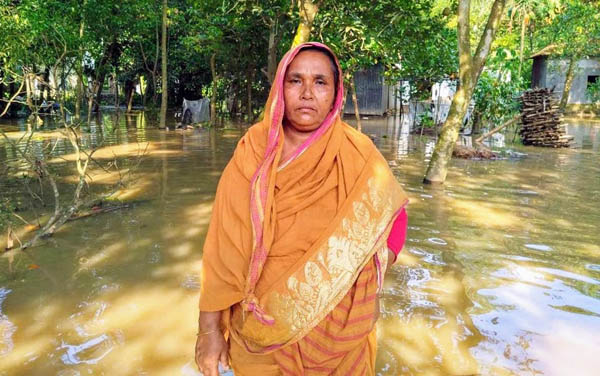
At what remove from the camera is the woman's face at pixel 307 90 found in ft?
5.49

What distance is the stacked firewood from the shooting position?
13.4 metres

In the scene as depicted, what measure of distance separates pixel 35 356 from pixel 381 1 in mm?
7015

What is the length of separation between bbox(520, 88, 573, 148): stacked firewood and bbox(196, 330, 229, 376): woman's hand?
43.4ft

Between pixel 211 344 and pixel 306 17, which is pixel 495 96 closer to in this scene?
pixel 306 17

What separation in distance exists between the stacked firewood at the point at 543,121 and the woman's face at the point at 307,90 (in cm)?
1295

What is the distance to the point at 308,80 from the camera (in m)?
1.68

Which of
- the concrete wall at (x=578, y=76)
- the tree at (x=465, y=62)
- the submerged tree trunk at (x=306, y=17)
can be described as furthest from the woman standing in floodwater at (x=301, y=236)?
the concrete wall at (x=578, y=76)

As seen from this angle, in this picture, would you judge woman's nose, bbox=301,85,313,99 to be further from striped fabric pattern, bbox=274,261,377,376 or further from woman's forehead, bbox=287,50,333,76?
striped fabric pattern, bbox=274,261,377,376

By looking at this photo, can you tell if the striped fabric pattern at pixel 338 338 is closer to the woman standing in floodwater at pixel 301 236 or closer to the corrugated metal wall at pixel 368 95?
the woman standing in floodwater at pixel 301 236

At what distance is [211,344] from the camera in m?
1.75

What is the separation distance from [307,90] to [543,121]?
13674 mm

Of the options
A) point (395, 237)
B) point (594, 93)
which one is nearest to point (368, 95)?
point (594, 93)

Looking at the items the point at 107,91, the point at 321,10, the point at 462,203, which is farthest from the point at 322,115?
the point at 107,91

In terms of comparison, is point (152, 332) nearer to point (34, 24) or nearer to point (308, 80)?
point (308, 80)
